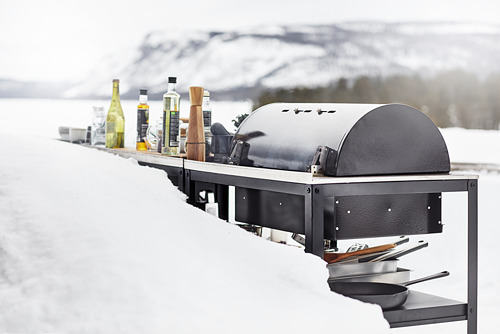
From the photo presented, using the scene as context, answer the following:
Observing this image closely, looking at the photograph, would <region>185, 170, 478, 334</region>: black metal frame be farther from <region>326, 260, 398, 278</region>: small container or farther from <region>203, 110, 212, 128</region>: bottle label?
<region>203, 110, 212, 128</region>: bottle label

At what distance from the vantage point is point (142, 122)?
3252 millimetres

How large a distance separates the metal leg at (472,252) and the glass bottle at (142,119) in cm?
156

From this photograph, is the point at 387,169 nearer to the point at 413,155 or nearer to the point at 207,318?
the point at 413,155

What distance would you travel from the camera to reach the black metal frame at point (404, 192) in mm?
2059

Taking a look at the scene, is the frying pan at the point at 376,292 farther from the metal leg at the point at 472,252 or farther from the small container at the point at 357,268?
the metal leg at the point at 472,252

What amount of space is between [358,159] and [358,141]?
0.06 meters

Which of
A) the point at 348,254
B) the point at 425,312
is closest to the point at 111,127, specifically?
the point at 348,254

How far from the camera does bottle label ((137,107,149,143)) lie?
126 inches

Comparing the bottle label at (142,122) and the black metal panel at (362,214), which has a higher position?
the bottle label at (142,122)

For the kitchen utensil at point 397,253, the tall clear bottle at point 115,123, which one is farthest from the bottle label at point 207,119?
the kitchen utensil at point 397,253

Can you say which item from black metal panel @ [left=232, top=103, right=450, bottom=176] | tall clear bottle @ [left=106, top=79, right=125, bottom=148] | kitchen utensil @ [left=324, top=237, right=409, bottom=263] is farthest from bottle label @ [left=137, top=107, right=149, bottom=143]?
kitchen utensil @ [left=324, top=237, right=409, bottom=263]

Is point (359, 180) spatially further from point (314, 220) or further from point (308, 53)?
point (308, 53)

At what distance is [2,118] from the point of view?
5.64 metres

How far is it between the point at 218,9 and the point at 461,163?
222cm
